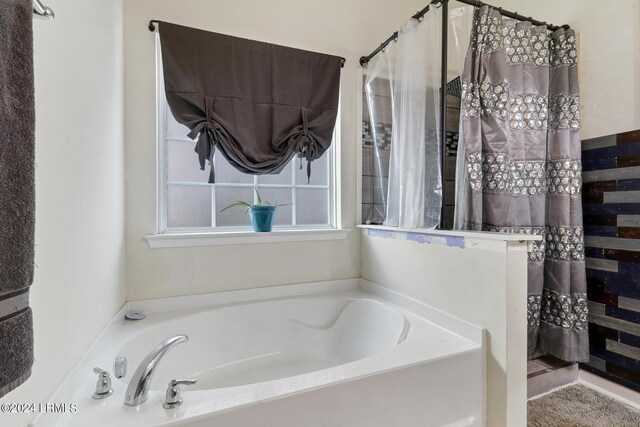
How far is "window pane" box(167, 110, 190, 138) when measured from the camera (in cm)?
187

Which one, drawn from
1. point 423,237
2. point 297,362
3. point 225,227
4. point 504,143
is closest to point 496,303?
point 423,237

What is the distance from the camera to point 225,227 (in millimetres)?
1985

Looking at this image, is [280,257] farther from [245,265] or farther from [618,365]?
[618,365]

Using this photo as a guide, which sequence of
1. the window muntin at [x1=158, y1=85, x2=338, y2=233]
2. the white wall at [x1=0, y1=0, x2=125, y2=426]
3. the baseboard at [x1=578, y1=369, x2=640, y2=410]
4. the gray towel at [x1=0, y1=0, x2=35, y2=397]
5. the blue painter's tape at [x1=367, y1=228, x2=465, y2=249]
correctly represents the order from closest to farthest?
the gray towel at [x1=0, y1=0, x2=35, y2=397] → the white wall at [x1=0, y1=0, x2=125, y2=426] → the blue painter's tape at [x1=367, y1=228, x2=465, y2=249] → the baseboard at [x1=578, y1=369, x2=640, y2=410] → the window muntin at [x1=158, y1=85, x2=338, y2=233]

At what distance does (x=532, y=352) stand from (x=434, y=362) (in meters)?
1.06

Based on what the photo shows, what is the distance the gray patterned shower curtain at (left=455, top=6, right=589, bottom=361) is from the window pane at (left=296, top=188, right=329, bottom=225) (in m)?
0.95

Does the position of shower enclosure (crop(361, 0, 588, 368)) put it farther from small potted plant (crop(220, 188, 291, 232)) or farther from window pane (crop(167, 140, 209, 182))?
window pane (crop(167, 140, 209, 182))

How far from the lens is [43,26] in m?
0.84

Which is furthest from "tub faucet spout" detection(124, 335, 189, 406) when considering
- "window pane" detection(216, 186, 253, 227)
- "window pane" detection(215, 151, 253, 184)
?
"window pane" detection(215, 151, 253, 184)

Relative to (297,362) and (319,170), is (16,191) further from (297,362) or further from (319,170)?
(319,170)

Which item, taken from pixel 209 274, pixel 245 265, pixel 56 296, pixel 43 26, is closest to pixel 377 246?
pixel 245 265

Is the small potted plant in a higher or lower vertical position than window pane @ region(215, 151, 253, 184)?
lower

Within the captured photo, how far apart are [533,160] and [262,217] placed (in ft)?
5.09

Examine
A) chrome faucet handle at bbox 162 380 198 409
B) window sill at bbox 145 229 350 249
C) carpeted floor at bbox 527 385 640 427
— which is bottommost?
carpeted floor at bbox 527 385 640 427
